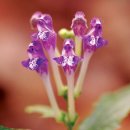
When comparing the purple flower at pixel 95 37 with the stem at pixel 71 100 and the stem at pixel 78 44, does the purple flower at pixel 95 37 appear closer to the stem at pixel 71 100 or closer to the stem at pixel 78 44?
the stem at pixel 78 44

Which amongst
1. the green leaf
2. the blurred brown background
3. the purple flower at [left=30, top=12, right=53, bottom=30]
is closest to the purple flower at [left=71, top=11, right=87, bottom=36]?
the purple flower at [left=30, top=12, right=53, bottom=30]

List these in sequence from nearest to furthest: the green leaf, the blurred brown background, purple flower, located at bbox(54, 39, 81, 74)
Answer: purple flower, located at bbox(54, 39, 81, 74) < the green leaf < the blurred brown background

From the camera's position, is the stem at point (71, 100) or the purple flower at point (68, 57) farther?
the stem at point (71, 100)

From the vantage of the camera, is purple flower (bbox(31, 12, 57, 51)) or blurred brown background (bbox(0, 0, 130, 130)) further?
blurred brown background (bbox(0, 0, 130, 130))

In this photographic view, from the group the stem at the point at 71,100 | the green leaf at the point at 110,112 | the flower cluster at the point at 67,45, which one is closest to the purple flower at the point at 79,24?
the flower cluster at the point at 67,45

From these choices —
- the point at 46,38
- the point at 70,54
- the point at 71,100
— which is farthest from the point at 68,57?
the point at 71,100

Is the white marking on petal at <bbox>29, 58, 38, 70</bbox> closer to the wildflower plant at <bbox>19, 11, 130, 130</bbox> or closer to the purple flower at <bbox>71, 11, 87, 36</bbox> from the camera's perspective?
the wildflower plant at <bbox>19, 11, 130, 130</bbox>
